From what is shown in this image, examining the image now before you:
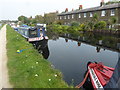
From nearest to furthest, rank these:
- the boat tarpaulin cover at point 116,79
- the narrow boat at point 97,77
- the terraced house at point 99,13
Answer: the boat tarpaulin cover at point 116,79 → the narrow boat at point 97,77 → the terraced house at point 99,13

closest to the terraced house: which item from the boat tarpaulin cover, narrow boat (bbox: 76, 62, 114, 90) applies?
narrow boat (bbox: 76, 62, 114, 90)

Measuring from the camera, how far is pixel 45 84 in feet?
21.5

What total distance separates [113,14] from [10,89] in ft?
112

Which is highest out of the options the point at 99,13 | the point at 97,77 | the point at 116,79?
the point at 99,13

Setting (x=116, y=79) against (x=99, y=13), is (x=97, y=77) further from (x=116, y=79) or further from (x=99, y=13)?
(x=99, y=13)

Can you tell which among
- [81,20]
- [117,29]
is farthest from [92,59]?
[81,20]

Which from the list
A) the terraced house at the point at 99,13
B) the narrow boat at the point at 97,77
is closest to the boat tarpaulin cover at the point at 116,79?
the narrow boat at the point at 97,77

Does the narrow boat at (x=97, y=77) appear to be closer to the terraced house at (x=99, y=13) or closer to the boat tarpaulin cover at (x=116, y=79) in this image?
the boat tarpaulin cover at (x=116, y=79)

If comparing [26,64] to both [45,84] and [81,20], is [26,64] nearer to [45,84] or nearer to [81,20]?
[45,84]

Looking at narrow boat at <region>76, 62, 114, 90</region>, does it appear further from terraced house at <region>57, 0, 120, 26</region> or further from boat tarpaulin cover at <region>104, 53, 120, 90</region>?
terraced house at <region>57, 0, 120, 26</region>

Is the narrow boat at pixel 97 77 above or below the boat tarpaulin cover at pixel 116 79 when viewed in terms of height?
below

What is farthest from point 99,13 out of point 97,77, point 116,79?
point 116,79

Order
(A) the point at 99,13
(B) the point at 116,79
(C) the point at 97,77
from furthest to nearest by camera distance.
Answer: (A) the point at 99,13, (C) the point at 97,77, (B) the point at 116,79

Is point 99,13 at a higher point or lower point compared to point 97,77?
higher
